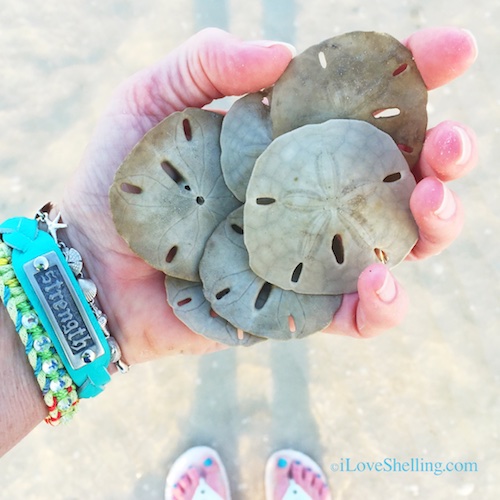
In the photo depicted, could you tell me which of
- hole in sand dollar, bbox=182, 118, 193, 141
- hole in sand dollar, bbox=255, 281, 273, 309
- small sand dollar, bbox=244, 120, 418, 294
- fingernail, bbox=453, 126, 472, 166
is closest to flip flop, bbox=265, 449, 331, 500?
hole in sand dollar, bbox=255, 281, 273, 309

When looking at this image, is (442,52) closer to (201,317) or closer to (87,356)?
(201,317)

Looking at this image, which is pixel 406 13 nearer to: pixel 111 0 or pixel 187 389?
pixel 111 0

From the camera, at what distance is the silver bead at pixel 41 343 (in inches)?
71.6

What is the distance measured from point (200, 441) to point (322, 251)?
1.65m

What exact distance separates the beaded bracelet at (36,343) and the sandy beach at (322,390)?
3.69 feet

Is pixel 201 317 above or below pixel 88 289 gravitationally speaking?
below

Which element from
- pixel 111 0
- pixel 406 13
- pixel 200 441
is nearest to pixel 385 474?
pixel 200 441

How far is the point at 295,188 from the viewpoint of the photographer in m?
1.71

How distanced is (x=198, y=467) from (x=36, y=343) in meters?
1.44

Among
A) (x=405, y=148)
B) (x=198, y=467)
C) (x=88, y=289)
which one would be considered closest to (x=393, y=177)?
(x=405, y=148)

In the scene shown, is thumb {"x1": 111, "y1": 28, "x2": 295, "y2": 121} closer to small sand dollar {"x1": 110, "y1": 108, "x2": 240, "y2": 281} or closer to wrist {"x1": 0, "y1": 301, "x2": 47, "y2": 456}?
small sand dollar {"x1": 110, "y1": 108, "x2": 240, "y2": 281}

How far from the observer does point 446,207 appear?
1.63 metres

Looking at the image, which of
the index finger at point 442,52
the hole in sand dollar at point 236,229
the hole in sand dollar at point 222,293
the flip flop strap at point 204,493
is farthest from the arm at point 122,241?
the flip flop strap at point 204,493

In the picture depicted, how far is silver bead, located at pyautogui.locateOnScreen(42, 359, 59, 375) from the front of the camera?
184 cm
